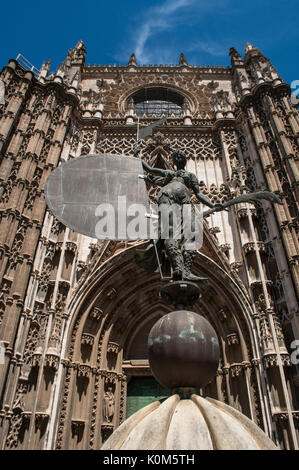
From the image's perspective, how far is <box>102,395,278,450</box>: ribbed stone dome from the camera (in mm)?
2670

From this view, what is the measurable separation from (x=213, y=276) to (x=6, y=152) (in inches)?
321

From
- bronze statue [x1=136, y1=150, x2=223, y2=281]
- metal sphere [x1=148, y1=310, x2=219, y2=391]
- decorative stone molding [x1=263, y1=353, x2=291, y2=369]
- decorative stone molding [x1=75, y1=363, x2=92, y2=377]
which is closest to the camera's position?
metal sphere [x1=148, y1=310, x2=219, y2=391]

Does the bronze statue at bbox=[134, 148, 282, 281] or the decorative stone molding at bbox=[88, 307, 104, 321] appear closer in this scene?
the bronze statue at bbox=[134, 148, 282, 281]

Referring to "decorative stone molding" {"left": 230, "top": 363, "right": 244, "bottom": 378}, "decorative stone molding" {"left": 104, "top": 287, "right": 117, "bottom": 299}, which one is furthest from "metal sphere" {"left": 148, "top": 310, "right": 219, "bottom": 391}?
"decorative stone molding" {"left": 104, "top": 287, "right": 117, "bottom": 299}

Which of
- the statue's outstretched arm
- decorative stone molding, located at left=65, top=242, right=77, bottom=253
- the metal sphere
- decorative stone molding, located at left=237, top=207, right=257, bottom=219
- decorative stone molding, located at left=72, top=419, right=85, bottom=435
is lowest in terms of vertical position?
the metal sphere

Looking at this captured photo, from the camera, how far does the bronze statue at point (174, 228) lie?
443 centimetres

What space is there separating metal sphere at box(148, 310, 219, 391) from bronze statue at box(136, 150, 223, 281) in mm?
844

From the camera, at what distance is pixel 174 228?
15.1ft

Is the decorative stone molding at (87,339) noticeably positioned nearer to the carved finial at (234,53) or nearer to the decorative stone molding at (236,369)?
the decorative stone molding at (236,369)

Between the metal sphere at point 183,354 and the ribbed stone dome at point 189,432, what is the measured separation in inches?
11.3

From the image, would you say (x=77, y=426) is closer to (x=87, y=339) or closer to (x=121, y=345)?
(x=87, y=339)

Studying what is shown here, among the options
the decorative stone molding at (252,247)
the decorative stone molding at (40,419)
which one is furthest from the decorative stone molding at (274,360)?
the decorative stone molding at (40,419)

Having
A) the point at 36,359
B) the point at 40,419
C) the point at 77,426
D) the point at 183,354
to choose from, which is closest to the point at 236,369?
the point at 77,426

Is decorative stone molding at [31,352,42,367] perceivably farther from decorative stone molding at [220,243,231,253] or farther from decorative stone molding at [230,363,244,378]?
decorative stone molding at [220,243,231,253]
